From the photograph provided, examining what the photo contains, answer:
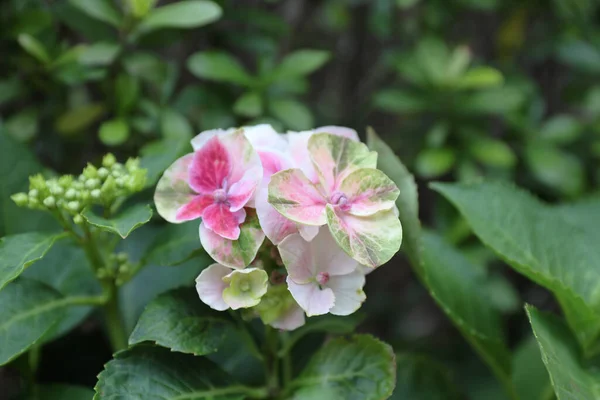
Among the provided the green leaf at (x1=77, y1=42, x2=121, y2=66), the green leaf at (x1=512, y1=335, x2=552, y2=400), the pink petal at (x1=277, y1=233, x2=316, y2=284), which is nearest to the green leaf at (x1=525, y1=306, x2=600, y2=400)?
the green leaf at (x1=512, y1=335, x2=552, y2=400)

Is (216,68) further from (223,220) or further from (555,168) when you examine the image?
(555,168)

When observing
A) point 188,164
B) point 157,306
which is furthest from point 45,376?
point 188,164

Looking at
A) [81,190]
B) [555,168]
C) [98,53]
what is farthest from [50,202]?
[555,168]

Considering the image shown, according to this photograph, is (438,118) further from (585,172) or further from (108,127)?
(108,127)

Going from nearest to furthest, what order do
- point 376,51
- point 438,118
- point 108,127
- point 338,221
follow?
point 338,221, point 108,127, point 438,118, point 376,51

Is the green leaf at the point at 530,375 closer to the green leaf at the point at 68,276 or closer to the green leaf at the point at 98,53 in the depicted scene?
the green leaf at the point at 68,276

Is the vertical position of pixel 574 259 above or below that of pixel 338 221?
below

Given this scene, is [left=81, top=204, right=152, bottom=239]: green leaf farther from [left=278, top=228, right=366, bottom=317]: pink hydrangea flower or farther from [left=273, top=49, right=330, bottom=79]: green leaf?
[left=273, top=49, right=330, bottom=79]: green leaf
